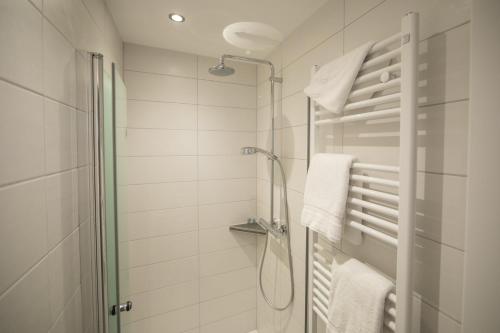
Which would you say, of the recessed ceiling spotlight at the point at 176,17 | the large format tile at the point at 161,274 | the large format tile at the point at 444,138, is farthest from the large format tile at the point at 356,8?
the large format tile at the point at 161,274

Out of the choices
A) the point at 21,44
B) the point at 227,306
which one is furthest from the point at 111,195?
the point at 227,306

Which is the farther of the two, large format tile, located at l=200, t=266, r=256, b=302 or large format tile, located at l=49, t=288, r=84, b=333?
large format tile, located at l=200, t=266, r=256, b=302

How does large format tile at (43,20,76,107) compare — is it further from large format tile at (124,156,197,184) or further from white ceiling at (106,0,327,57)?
large format tile at (124,156,197,184)

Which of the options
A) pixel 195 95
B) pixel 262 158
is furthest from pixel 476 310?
pixel 195 95

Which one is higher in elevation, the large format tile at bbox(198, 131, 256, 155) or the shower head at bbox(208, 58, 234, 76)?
the shower head at bbox(208, 58, 234, 76)

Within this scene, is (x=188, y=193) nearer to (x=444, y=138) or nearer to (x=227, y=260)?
(x=227, y=260)

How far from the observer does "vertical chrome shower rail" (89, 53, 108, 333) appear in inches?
27.7

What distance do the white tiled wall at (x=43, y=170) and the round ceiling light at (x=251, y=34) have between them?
0.60 meters

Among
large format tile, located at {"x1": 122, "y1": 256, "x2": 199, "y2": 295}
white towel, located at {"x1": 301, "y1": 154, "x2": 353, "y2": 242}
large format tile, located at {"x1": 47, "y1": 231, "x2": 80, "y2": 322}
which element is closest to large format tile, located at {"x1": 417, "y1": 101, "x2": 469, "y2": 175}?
white towel, located at {"x1": 301, "y1": 154, "x2": 353, "y2": 242}

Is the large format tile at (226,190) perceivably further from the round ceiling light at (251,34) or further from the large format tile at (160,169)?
the round ceiling light at (251,34)

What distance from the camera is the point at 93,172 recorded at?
2.34 feet

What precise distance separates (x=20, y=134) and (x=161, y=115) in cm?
116

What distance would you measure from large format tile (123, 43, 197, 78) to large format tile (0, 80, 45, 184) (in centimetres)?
116

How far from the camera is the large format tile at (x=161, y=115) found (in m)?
1.52
